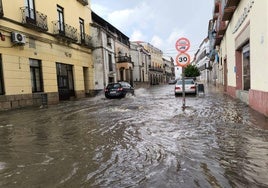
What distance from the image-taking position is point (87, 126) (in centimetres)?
822

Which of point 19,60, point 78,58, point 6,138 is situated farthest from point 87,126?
point 78,58

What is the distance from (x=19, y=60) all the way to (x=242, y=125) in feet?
45.1

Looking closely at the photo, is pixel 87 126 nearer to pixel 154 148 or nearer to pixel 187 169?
pixel 154 148

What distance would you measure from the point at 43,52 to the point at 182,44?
11346 mm

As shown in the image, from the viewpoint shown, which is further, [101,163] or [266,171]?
[101,163]

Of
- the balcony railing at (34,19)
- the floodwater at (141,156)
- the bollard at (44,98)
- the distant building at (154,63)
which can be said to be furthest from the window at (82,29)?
the distant building at (154,63)

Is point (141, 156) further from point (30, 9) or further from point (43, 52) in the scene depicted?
point (43, 52)

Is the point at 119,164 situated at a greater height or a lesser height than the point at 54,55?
lesser

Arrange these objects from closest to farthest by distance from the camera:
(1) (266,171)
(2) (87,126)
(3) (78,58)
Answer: (1) (266,171) < (2) (87,126) < (3) (78,58)

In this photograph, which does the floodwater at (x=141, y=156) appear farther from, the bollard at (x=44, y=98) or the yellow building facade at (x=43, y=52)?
the bollard at (x=44, y=98)

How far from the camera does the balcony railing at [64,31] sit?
66.2 ft

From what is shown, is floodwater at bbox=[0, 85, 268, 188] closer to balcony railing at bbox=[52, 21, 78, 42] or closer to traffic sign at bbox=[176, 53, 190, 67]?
traffic sign at bbox=[176, 53, 190, 67]

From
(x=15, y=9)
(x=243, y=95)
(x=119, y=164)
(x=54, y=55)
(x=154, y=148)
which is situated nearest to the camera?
(x=119, y=164)

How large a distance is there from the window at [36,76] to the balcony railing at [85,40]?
23.1ft
